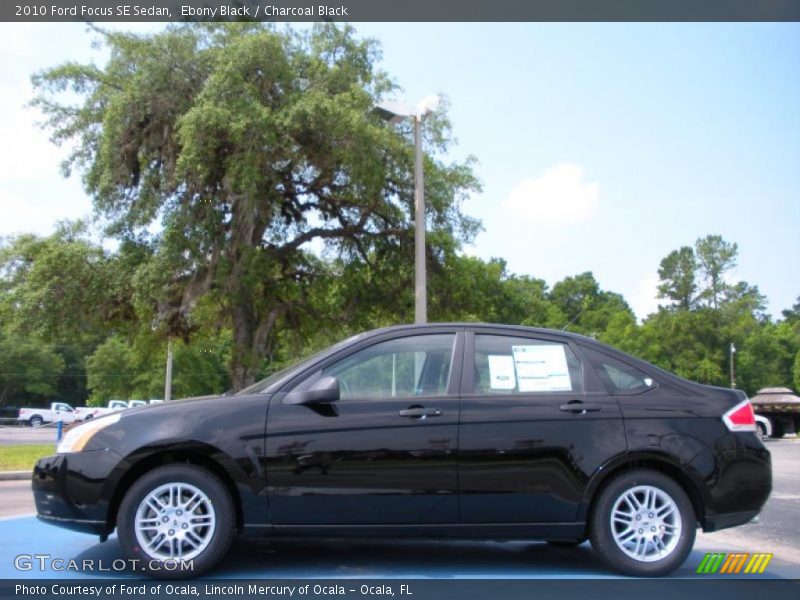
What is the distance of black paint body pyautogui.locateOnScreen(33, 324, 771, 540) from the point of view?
15.8ft

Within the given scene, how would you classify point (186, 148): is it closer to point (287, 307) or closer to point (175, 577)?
point (287, 307)

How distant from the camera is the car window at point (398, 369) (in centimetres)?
512

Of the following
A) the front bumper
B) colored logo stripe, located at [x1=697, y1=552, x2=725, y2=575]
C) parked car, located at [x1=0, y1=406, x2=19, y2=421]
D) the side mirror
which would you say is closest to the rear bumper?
colored logo stripe, located at [x1=697, y1=552, x2=725, y2=575]

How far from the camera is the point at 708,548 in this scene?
661 centimetres

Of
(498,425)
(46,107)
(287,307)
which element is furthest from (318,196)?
(498,425)

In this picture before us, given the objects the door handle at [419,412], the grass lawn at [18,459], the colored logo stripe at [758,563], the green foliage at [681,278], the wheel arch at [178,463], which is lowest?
the grass lawn at [18,459]

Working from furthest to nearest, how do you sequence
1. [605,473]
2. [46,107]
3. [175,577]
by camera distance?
[46,107]
[605,473]
[175,577]

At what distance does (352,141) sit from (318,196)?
11.0ft

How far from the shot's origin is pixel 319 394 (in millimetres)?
4852

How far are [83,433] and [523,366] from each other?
288cm

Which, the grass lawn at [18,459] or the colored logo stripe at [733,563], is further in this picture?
the grass lawn at [18,459]

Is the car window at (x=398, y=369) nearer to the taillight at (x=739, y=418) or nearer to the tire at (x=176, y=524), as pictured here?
the tire at (x=176, y=524)

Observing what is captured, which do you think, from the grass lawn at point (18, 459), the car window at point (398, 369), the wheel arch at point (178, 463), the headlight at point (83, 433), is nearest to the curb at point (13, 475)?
the grass lawn at point (18, 459)

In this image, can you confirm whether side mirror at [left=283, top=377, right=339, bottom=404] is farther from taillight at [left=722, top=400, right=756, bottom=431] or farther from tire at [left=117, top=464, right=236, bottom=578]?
taillight at [left=722, top=400, right=756, bottom=431]
